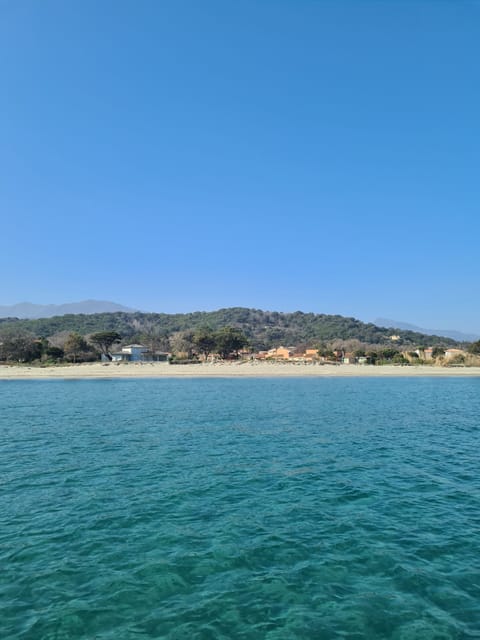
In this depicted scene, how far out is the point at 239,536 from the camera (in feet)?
29.9

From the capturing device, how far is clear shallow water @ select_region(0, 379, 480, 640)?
629 centimetres

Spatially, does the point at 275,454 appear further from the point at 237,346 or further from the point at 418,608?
the point at 237,346

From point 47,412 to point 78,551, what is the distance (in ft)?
74.5

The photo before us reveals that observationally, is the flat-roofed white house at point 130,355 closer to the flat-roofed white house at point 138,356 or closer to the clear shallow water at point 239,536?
the flat-roofed white house at point 138,356

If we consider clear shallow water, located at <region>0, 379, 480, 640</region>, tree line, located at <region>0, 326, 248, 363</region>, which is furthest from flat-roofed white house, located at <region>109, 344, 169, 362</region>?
clear shallow water, located at <region>0, 379, 480, 640</region>

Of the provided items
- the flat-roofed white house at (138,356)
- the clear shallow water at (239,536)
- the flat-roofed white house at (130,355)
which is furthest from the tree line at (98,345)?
the clear shallow water at (239,536)

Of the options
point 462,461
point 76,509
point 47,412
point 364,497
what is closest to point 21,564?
point 76,509

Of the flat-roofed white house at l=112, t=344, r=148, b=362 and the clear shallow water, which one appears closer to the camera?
the clear shallow water

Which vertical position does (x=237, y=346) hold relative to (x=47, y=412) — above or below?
above

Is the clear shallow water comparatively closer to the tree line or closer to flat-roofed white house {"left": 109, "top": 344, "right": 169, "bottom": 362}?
the tree line

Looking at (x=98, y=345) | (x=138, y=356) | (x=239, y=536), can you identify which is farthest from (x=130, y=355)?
(x=239, y=536)

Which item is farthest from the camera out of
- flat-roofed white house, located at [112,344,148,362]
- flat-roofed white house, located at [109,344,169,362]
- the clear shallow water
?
flat-roofed white house, located at [109,344,169,362]

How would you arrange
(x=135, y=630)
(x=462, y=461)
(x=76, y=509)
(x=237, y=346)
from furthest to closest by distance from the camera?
(x=237, y=346), (x=462, y=461), (x=76, y=509), (x=135, y=630)

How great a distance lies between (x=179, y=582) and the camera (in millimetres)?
7332
